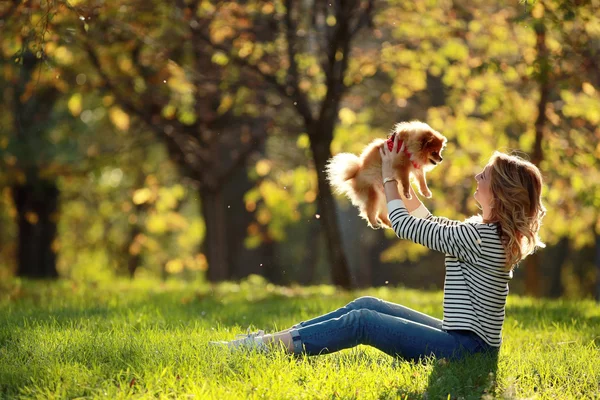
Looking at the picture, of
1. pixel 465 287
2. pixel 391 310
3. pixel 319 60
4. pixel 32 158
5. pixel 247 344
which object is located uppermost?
pixel 319 60

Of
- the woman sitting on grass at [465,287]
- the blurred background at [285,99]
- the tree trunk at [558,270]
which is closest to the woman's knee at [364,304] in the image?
the woman sitting on grass at [465,287]

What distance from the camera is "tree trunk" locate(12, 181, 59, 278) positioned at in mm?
15867

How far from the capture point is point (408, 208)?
497cm

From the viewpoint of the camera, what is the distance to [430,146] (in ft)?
15.3

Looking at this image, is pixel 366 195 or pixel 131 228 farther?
pixel 131 228

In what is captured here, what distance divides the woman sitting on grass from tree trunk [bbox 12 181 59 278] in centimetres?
1228

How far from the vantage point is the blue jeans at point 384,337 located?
4.43 m

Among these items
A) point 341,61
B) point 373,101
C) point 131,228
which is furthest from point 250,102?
point 131,228

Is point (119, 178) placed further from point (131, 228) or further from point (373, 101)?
point (373, 101)

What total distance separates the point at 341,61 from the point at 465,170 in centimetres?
320

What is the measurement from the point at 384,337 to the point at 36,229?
13592 millimetres

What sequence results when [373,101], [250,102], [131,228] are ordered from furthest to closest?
[131,228]
[373,101]
[250,102]

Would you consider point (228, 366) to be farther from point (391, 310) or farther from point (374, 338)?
point (391, 310)

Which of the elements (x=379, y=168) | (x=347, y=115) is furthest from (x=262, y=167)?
(x=379, y=168)
